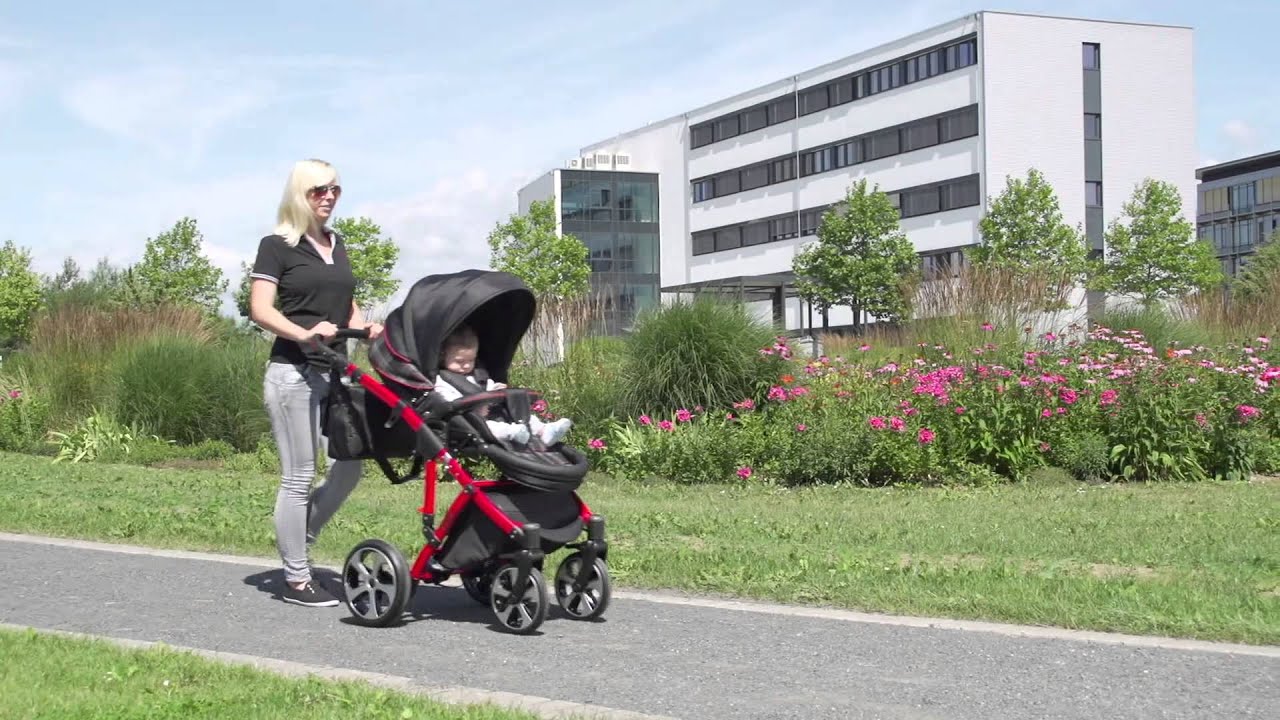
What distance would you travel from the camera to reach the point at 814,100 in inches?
2997

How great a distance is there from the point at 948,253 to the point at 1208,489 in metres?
56.1

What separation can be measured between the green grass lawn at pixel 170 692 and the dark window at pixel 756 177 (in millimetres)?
75738

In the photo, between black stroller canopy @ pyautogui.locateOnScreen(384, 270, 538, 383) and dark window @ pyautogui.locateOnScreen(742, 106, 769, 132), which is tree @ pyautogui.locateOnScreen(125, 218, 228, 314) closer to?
dark window @ pyautogui.locateOnScreen(742, 106, 769, 132)

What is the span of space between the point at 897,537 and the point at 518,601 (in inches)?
146

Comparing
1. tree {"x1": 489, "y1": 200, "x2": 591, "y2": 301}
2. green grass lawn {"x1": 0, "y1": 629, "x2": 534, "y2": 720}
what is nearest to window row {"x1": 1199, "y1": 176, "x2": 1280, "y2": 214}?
tree {"x1": 489, "y1": 200, "x2": 591, "y2": 301}

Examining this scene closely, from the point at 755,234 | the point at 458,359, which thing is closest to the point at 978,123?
the point at 755,234

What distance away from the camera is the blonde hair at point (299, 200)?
23.6 ft

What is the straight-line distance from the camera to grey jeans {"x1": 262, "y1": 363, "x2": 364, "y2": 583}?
717 centimetres

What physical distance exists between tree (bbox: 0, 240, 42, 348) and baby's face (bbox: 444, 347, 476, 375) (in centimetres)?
6223

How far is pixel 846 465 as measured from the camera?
46.2 ft

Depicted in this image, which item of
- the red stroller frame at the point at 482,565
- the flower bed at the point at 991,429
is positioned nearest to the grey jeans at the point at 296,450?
the red stroller frame at the point at 482,565

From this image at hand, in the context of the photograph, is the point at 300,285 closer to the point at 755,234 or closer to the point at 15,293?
the point at 15,293

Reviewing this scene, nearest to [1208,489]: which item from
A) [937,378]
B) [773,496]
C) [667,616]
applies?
[937,378]

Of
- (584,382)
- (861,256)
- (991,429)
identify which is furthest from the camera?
(861,256)
